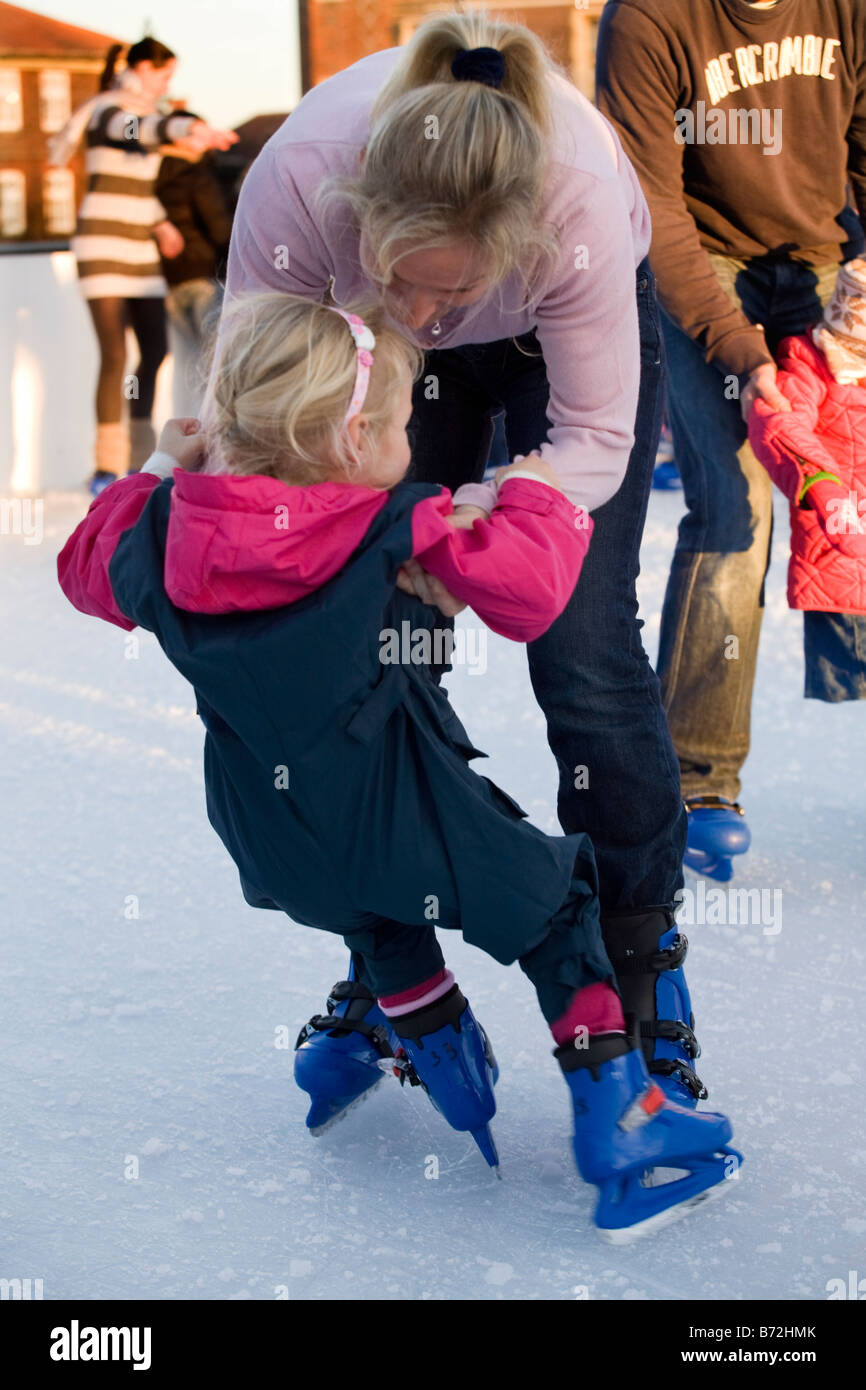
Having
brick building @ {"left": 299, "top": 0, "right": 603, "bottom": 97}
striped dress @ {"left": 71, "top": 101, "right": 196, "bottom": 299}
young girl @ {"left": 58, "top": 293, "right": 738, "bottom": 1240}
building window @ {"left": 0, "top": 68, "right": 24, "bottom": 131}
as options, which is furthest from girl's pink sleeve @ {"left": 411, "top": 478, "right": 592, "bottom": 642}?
building window @ {"left": 0, "top": 68, "right": 24, "bottom": 131}

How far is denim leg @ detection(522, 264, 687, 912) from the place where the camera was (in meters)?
1.59

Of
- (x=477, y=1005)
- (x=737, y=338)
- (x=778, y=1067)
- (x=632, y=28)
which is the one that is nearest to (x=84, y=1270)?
(x=477, y=1005)

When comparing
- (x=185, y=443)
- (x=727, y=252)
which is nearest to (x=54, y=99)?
(x=727, y=252)

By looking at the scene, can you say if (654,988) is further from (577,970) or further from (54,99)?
(54,99)

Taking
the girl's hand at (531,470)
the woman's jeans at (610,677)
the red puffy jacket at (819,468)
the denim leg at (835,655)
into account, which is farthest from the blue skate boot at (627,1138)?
the denim leg at (835,655)

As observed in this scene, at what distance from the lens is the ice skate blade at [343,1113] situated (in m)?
1.64

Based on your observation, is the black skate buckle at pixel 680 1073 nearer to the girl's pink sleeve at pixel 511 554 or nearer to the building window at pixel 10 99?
the girl's pink sleeve at pixel 511 554

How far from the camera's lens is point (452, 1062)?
4.93 ft

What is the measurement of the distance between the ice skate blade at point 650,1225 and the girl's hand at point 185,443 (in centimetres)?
82

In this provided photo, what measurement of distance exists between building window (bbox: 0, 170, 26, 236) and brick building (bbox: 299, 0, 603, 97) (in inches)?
52.6

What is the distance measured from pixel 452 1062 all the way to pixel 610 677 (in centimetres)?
43

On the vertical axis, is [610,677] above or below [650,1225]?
above

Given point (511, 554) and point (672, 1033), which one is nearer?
point (511, 554)
